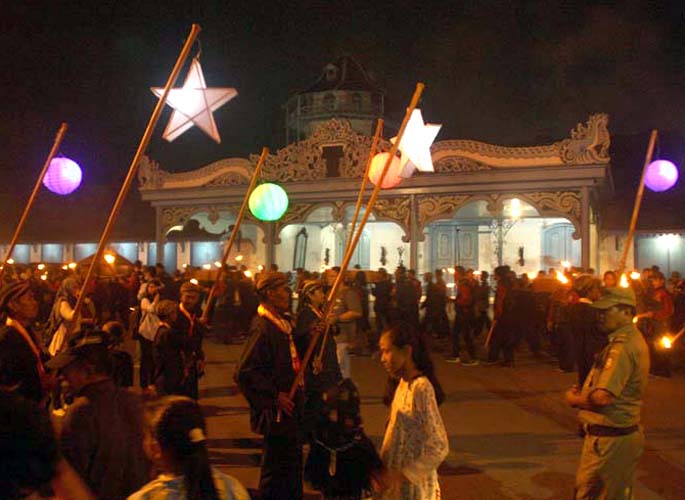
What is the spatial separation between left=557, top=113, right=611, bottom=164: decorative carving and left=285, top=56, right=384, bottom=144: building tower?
22.9 m

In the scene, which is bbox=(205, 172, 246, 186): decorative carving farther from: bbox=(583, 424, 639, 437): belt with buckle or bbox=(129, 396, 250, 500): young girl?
bbox=(129, 396, 250, 500): young girl

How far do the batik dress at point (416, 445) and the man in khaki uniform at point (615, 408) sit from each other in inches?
38.6

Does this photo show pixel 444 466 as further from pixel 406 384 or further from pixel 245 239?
pixel 245 239

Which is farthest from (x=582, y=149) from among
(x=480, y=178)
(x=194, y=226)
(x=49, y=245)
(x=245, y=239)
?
(x=49, y=245)

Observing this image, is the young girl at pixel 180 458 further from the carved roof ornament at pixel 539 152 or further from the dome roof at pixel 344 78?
the dome roof at pixel 344 78

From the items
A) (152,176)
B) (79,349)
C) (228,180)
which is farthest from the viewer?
(152,176)

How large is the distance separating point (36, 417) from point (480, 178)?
15.3 metres

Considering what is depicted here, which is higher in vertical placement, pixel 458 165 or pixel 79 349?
pixel 458 165

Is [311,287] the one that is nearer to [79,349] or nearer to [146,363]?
[79,349]

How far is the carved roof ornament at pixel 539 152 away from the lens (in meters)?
15.6

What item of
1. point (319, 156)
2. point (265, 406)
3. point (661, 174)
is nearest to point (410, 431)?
point (265, 406)

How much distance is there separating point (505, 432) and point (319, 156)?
11521mm

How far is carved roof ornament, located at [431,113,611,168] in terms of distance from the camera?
15.6 m

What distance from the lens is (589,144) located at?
619 inches
